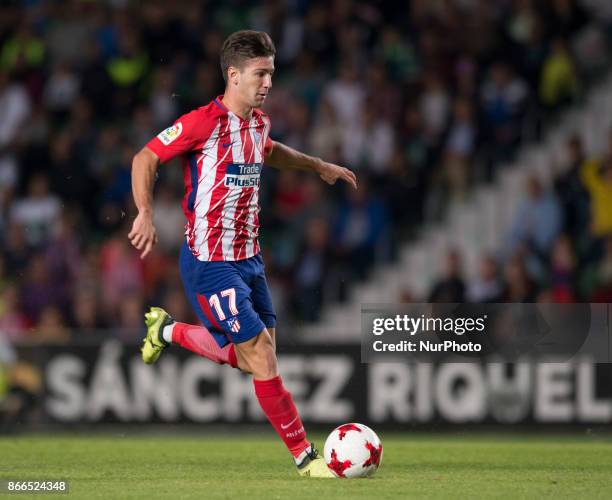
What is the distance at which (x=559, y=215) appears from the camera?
12.5 metres

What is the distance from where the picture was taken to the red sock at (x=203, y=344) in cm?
776

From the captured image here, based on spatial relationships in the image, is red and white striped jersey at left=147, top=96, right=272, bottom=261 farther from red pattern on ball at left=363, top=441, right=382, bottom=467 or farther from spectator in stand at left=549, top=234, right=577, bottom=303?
spectator in stand at left=549, top=234, right=577, bottom=303

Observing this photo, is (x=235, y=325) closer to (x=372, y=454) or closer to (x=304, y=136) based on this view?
(x=372, y=454)

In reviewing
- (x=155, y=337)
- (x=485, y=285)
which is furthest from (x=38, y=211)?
(x=155, y=337)

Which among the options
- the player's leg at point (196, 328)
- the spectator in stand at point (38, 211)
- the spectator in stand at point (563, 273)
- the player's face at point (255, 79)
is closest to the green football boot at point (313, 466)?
the player's leg at point (196, 328)

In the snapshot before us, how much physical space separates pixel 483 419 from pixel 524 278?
1.65 meters

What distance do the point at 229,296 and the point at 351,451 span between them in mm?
1029

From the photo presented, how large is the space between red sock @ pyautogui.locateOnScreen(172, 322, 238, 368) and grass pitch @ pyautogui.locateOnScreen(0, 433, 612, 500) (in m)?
0.63

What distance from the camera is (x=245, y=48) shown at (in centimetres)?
721

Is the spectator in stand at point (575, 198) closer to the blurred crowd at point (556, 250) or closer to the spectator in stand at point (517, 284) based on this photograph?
the blurred crowd at point (556, 250)

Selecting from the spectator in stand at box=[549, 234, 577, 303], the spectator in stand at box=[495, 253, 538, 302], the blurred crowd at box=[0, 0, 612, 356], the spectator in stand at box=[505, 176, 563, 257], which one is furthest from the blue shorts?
the spectator in stand at box=[505, 176, 563, 257]

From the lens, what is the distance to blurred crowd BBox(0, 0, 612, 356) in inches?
493

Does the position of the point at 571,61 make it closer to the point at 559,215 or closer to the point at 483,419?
the point at 559,215

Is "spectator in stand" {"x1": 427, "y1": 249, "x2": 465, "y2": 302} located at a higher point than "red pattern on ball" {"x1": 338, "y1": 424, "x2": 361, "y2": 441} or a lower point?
higher
